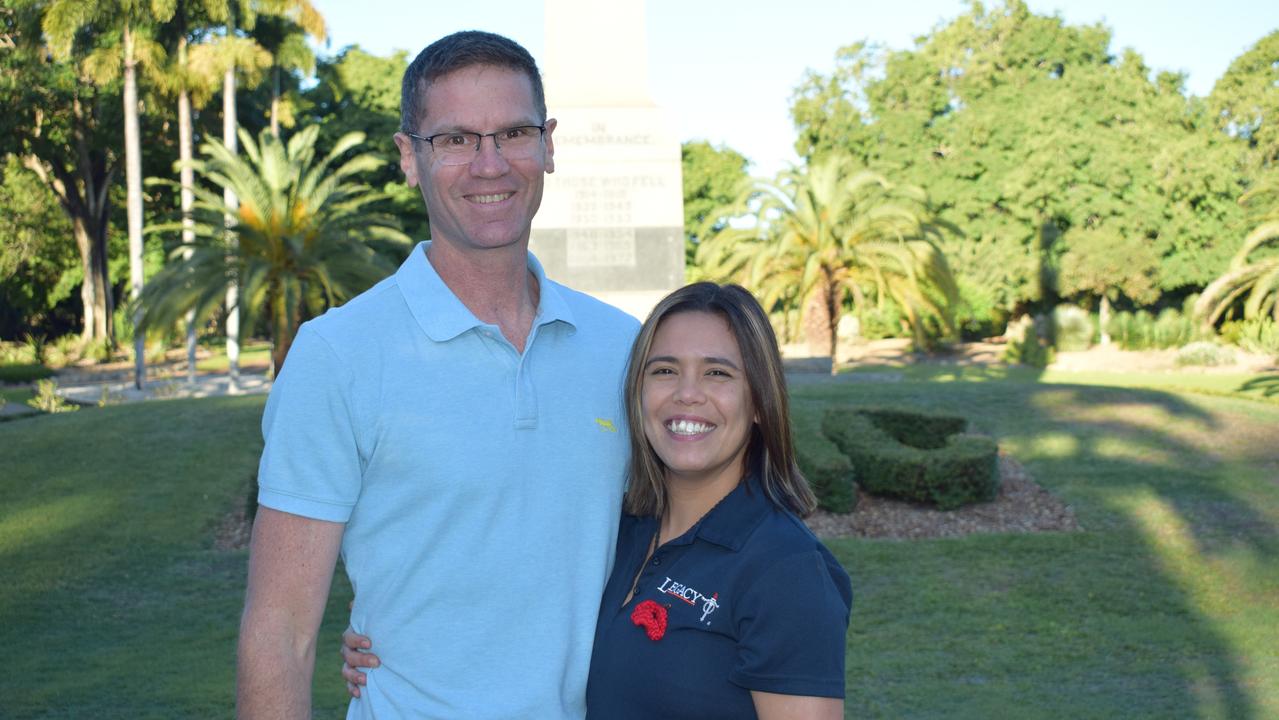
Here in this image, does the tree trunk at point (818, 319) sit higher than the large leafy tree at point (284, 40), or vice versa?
the large leafy tree at point (284, 40)

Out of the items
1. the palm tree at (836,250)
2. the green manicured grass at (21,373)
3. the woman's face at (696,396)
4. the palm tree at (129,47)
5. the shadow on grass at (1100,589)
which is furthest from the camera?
the green manicured grass at (21,373)

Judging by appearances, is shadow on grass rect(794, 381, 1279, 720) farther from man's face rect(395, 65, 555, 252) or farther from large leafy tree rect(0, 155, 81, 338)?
large leafy tree rect(0, 155, 81, 338)

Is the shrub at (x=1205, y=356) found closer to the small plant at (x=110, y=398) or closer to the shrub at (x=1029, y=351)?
the shrub at (x=1029, y=351)

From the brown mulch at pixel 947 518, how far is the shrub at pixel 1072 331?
23180 mm

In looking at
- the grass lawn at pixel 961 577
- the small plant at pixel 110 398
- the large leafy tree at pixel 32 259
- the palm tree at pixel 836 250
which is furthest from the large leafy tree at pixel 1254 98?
the large leafy tree at pixel 32 259

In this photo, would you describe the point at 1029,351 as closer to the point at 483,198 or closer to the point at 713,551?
the point at 713,551

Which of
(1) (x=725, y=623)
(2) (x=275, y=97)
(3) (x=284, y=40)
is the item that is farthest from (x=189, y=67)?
(1) (x=725, y=623)

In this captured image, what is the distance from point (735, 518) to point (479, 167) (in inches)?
35.8

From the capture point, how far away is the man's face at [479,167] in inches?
96.6

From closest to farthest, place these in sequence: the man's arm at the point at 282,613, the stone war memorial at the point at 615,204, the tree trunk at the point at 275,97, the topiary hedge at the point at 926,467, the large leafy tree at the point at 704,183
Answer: the man's arm at the point at 282,613 < the topiary hedge at the point at 926,467 < the stone war memorial at the point at 615,204 < the tree trunk at the point at 275,97 < the large leafy tree at the point at 704,183

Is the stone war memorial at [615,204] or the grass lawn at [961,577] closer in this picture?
the grass lawn at [961,577]

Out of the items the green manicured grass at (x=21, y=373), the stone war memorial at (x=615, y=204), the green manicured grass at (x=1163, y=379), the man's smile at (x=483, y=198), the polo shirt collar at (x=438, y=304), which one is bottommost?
the green manicured grass at (x=1163, y=379)

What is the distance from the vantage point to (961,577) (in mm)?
9102

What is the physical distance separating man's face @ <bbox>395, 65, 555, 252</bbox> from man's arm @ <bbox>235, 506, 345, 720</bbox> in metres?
0.69
